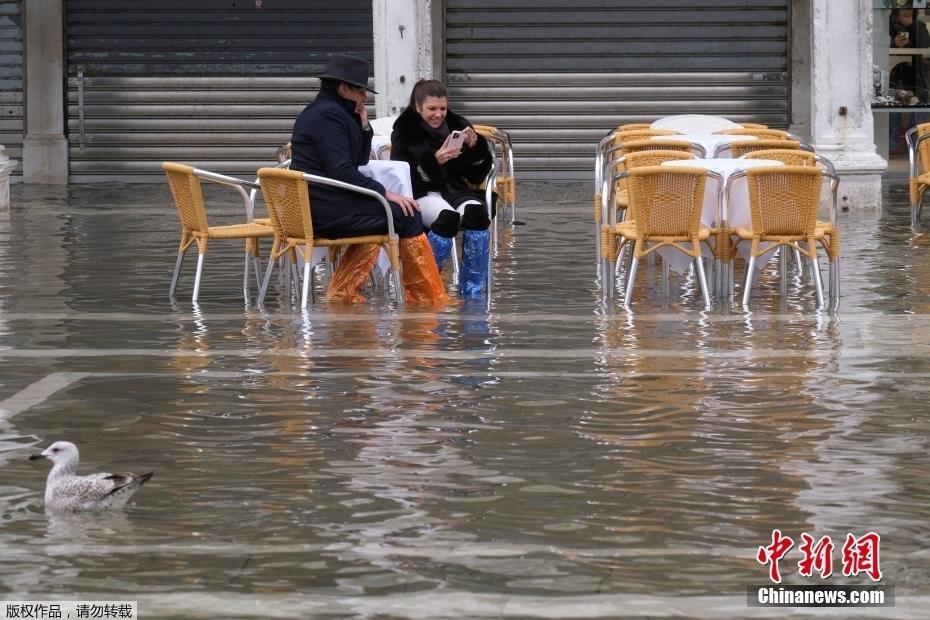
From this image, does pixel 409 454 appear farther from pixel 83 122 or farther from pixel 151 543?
pixel 83 122

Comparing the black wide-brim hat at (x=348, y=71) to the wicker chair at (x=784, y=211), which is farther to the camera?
the black wide-brim hat at (x=348, y=71)

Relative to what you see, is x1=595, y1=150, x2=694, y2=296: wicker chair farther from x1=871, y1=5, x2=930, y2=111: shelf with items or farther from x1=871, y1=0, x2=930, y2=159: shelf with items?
x1=871, y1=5, x2=930, y2=111: shelf with items

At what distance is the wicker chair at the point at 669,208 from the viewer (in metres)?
10.2

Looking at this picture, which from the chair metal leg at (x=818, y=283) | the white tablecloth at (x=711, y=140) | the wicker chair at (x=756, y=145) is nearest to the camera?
the chair metal leg at (x=818, y=283)

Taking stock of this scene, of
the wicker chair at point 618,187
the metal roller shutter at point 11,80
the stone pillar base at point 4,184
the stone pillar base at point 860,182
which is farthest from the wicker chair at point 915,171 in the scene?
the metal roller shutter at point 11,80

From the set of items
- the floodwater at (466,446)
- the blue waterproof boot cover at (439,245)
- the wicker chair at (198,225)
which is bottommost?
the floodwater at (466,446)

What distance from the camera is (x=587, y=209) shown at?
17.9m

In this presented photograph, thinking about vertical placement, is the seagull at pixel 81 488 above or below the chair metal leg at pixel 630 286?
below

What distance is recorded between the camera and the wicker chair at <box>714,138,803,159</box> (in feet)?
42.0

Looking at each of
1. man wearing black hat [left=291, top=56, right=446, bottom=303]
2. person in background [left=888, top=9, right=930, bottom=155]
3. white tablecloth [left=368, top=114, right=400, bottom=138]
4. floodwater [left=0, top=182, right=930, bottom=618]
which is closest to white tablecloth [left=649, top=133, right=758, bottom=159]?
floodwater [left=0, top=182, right=930, bottom=618]

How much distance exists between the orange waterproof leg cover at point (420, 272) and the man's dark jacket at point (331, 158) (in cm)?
33

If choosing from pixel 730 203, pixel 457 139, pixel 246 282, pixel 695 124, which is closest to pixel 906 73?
pixel 695 124

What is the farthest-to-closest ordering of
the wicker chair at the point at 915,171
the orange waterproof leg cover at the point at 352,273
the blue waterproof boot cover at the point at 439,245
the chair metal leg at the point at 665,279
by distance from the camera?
the wicker chair at the point at 915,171 → the blue waterproof boot cover at the point at 439,245 → the chair metal leg at the point at 665,279 → the orange waterproof leg cover at the point at 352,273

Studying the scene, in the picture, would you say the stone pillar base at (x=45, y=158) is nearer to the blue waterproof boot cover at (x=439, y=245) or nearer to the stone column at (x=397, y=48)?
the stone column at (x=397, y=48)
